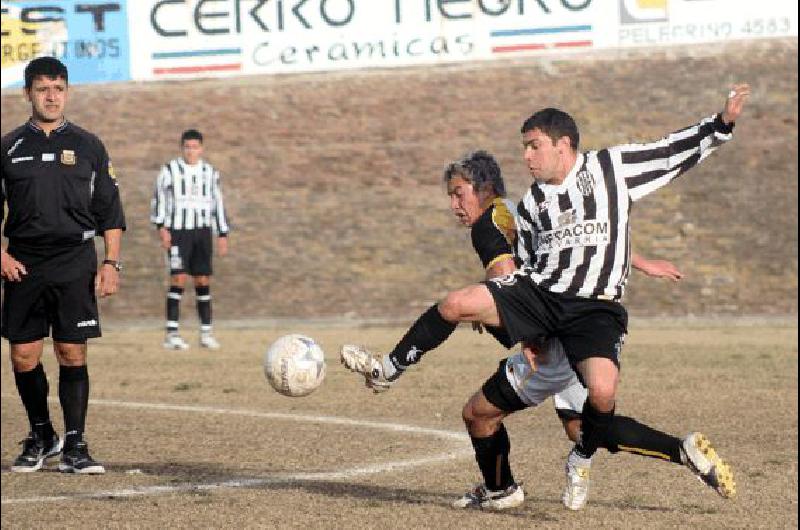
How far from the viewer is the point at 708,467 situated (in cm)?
683

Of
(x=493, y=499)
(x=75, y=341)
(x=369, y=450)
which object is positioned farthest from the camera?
(x=369, y=450)

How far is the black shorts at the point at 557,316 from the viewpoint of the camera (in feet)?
23.4

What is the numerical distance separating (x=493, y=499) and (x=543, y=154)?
68.3 inches

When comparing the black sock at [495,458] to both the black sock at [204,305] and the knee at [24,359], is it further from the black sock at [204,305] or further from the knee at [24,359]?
the black sock at [204,305]

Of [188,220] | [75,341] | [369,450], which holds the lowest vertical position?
[369,450]

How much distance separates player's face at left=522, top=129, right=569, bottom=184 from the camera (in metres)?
7.20

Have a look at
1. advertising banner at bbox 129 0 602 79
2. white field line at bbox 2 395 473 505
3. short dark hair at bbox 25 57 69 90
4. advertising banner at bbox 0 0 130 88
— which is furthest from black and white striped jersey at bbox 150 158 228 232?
short dark hair at bbox 25 57 69 90

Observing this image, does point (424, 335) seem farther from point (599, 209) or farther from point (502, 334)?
point (599, 209)

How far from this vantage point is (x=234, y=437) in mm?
10711

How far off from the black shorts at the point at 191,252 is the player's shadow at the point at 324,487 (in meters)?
8.96

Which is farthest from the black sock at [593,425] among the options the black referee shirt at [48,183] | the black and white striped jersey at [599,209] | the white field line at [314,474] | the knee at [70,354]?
the knee at [70,354]

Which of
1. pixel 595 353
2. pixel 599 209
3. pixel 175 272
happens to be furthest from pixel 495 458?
pixel 175 272

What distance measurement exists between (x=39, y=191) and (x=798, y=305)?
615 inches

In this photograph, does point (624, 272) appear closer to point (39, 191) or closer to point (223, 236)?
point (39, 191)
